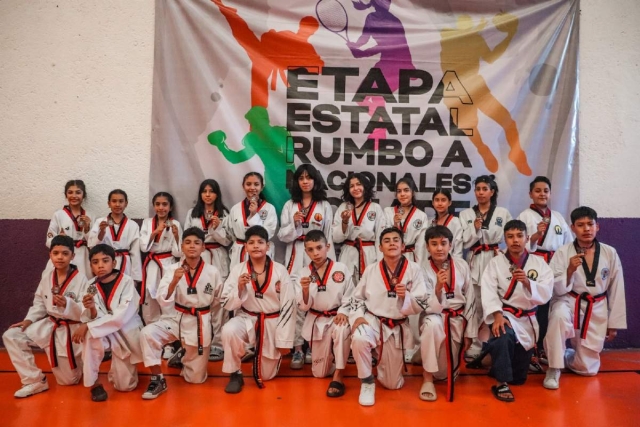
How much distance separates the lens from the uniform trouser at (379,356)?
3.68 meters

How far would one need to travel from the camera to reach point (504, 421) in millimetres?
3293

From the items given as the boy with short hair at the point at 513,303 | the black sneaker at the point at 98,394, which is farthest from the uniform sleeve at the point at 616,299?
the black sneaker at the point at 98,394

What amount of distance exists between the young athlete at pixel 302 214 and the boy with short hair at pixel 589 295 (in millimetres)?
2044

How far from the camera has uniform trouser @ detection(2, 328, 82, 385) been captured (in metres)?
3.78

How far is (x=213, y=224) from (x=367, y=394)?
2.12 metres

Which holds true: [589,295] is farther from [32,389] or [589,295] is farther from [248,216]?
[32,389]

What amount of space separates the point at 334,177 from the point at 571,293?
A: 2.46 meters

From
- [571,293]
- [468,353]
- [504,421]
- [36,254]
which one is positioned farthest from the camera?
[36,254]

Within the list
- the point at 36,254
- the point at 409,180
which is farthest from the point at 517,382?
the point at 36,254

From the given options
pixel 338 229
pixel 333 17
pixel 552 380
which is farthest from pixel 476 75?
pixel 552 380

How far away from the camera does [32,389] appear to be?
374cm

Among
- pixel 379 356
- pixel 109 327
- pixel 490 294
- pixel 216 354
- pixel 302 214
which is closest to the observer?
pixel 109 327

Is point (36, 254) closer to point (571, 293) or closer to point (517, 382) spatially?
point (517, 382)

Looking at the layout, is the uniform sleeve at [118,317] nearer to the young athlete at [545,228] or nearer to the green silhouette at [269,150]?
the green silhouette at [269,150]
